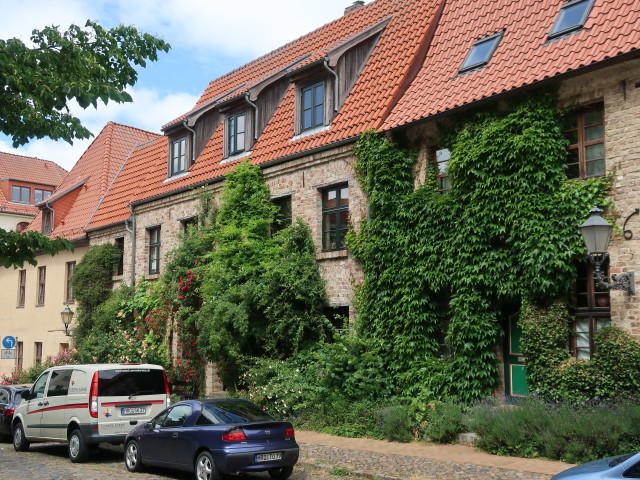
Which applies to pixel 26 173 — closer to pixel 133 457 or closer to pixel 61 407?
pixel 61 407

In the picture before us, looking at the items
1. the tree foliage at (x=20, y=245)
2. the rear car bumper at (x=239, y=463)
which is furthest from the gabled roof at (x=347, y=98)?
the tree foliage at (x=20, y=245)

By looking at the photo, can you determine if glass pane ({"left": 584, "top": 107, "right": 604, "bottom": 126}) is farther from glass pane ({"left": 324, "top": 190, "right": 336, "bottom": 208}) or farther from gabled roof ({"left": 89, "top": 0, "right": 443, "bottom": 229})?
glass pane ({"left": 324, "top": 190, "right": 336, "bottom": 208})

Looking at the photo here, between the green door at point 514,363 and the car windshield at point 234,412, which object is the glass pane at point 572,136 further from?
the car windshield at point 234,412

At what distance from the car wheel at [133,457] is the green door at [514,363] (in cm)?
692

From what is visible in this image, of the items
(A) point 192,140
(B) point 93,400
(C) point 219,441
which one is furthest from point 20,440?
(A) point 192,140

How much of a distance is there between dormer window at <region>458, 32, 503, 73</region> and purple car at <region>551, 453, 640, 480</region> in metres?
10.3

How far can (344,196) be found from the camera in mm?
17516

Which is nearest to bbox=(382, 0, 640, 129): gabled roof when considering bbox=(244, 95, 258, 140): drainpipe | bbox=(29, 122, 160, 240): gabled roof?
bbox=(244, 95, 258, 140): drainpipe

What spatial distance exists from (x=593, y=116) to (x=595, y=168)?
3.23ft

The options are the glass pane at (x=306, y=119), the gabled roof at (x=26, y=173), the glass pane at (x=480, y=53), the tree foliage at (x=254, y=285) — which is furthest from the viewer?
the gabled roof at (x=26, y=173)

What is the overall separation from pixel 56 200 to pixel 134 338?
440 inches

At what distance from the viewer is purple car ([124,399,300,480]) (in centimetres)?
1030

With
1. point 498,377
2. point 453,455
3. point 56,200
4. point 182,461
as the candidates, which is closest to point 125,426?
point 182,461

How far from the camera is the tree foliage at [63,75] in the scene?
8664mm
